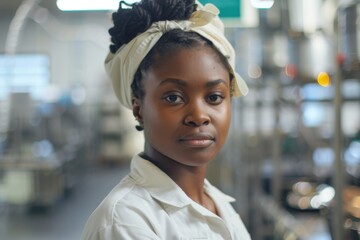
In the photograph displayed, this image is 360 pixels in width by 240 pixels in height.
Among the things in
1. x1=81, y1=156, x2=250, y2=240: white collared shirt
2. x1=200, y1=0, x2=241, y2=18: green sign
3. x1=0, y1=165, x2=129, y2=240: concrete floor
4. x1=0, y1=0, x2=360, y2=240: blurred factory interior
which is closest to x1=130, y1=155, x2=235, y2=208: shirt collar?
x1=81, y1=156, x2=250, y2=240: white collared shirt

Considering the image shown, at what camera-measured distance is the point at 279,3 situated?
3.92 meters

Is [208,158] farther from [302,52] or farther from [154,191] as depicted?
[302,52]

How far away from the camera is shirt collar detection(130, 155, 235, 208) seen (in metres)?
1.06

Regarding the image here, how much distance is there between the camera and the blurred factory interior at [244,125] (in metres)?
2.66

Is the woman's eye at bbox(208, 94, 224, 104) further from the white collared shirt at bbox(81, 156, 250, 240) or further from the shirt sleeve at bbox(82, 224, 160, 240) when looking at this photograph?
the shirt sleeve at bbox(82, 224, 160, 240)

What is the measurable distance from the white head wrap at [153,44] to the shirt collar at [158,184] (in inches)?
6.5

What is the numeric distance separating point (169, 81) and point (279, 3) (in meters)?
3.08

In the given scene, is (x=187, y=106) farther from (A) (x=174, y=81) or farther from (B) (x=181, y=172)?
(B) (x=181, y=172)

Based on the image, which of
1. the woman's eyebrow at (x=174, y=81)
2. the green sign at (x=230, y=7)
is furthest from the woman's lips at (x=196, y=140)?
the green sign at (x=230, y=7)

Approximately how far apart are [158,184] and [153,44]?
285 mm

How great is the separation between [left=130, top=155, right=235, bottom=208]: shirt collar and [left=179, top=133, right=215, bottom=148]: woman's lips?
103 millimetres

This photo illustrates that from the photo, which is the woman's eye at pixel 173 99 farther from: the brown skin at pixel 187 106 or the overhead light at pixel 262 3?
the overhead light at pixel 262 3

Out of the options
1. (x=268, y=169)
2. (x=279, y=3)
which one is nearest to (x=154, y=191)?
(x=279, y=3)

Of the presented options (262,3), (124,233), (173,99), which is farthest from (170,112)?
(262,3)
